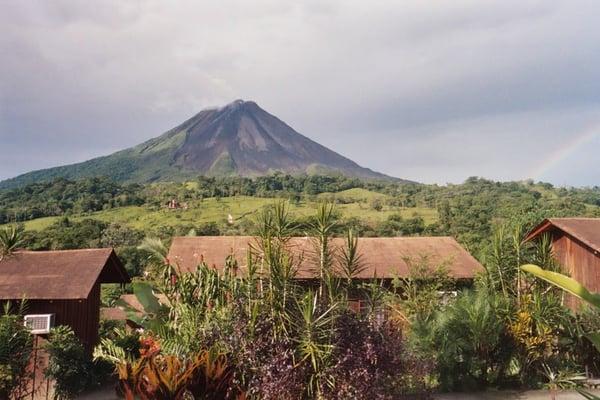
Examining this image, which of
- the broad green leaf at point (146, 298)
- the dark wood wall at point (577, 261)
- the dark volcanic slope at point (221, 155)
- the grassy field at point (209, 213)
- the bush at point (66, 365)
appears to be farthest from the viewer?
the dark volcanic slope at point (221, 155)

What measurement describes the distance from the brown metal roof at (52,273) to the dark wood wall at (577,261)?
505 inches

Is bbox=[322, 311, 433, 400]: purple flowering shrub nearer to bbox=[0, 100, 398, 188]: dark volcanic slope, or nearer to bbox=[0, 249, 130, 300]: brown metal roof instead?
bbox=[0, 249, 130, 300]: brown metal roof

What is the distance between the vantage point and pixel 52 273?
41.5ft

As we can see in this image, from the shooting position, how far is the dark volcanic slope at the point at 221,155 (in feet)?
466

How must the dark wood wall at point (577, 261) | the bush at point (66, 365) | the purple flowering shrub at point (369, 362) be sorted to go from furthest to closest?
the dark wood wall at point (577, 261) → the bush at point (66, 365) → the purple flowering shrub at point (369, 362)

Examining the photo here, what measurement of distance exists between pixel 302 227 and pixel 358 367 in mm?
2312

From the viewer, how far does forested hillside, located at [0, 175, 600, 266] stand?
3847 cm

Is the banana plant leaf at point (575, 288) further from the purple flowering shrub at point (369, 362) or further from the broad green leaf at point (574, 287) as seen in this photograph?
the purple flowering shrub at point (369, 362)

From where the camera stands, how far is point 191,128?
573 ft

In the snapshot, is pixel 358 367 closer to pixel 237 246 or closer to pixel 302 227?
pixel 302 227

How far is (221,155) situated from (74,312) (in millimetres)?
144422

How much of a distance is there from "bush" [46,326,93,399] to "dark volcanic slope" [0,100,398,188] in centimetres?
11873

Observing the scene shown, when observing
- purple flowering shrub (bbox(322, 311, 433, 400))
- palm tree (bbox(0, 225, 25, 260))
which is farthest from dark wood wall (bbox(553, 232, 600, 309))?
palm tree (bbox(0, 225, 25, 260))

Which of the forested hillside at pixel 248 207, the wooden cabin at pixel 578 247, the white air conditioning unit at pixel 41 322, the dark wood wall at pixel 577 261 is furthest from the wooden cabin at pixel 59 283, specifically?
the dark wood wall at pixel 577 261
